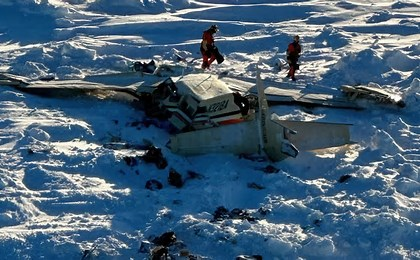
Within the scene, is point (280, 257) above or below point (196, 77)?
below

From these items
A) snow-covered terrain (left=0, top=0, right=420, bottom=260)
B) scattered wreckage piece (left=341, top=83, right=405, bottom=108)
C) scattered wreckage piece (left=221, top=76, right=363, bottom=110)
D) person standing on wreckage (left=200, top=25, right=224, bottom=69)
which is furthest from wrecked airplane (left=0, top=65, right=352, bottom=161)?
person standing on wreckage (left=200, top=25, right=224, bottom=69)

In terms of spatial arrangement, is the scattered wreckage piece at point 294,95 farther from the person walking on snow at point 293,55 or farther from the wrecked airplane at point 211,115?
the person walking on snow at point 293,55

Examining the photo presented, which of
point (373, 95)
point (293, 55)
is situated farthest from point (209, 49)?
point (373, 95)

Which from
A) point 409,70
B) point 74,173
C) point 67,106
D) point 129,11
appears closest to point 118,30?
point 129,11

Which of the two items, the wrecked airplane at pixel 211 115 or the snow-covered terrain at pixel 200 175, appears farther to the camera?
the wrecked airplane at pixel 211 115

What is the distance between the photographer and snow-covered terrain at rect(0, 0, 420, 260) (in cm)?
1073

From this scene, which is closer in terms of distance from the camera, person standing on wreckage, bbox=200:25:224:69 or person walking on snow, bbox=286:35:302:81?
person walking on snow, bbox=286:35:302:81

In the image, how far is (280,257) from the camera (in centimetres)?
1047

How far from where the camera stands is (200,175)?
504 inches

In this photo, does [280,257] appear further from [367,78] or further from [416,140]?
[367,78]

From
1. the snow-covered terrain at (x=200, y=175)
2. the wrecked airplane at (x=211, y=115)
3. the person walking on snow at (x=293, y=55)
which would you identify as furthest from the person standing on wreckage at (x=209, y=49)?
the wrecked airplane at (x=211, y=115)

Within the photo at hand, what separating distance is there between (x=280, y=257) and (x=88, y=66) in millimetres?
9436

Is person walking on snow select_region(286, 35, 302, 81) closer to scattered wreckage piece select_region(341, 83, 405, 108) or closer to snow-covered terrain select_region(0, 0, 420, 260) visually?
snow-covered terrain select_region(0, 0, 420, 260)

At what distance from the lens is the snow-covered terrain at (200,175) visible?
422 inches
